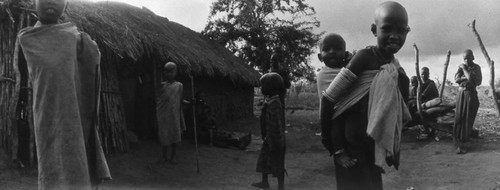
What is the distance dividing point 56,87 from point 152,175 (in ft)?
13.4

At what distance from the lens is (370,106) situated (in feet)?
7.63

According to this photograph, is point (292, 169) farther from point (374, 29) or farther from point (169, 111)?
point (374, 29)

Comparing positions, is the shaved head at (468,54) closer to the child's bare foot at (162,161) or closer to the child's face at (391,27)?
the child's bare foot at (162,161)

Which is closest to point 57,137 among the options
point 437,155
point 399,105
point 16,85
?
point 399,105

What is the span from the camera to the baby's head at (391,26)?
2.32 metres

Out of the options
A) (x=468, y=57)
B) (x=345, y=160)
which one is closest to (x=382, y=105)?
(x=345, y=160)

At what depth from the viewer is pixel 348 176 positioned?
7.89 ft

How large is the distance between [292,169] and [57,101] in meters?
5.43

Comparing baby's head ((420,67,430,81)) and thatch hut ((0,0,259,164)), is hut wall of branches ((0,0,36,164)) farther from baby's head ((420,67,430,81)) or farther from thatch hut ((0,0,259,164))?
baby's head ((420,67,430,81))

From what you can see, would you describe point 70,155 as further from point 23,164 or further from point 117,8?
point 117,8

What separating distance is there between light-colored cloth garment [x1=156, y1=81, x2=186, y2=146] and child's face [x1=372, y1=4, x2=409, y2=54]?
17.4 ft

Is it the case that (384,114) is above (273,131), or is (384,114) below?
above

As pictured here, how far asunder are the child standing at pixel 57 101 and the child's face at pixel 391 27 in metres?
1.87

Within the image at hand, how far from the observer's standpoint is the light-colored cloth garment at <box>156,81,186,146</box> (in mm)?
7293
